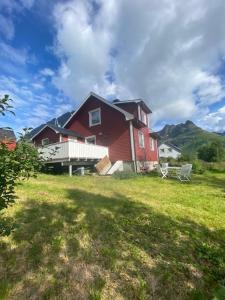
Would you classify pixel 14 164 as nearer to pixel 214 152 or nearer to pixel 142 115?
pixel 142 115

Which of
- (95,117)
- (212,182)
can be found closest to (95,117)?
(95,117)

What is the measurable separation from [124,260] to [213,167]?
2059 cm

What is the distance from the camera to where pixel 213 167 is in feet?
73.5

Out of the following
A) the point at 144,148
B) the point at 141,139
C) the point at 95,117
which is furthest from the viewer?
the point at 144,148

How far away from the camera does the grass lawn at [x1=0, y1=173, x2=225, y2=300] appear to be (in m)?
3.51

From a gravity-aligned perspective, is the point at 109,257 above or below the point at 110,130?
below

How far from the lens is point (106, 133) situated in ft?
69.0

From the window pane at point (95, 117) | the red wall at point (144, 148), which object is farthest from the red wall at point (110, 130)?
the red wall at point (144, 148)

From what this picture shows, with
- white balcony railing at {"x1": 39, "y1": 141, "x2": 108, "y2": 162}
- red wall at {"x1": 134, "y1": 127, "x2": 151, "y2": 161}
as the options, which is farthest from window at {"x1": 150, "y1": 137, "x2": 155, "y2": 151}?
white balcony railing at {"x1": 39, "y1": 141, "x2": 108, "y2": 162}

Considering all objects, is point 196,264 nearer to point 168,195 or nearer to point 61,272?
point 61,272

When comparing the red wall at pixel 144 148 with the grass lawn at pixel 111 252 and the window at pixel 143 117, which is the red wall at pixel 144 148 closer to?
the window at pixel 143 117

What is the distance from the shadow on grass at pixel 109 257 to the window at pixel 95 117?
15991mm

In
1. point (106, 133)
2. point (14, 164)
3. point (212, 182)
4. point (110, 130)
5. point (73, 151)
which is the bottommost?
point (212, 182)

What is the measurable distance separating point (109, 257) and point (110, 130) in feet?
55.6
